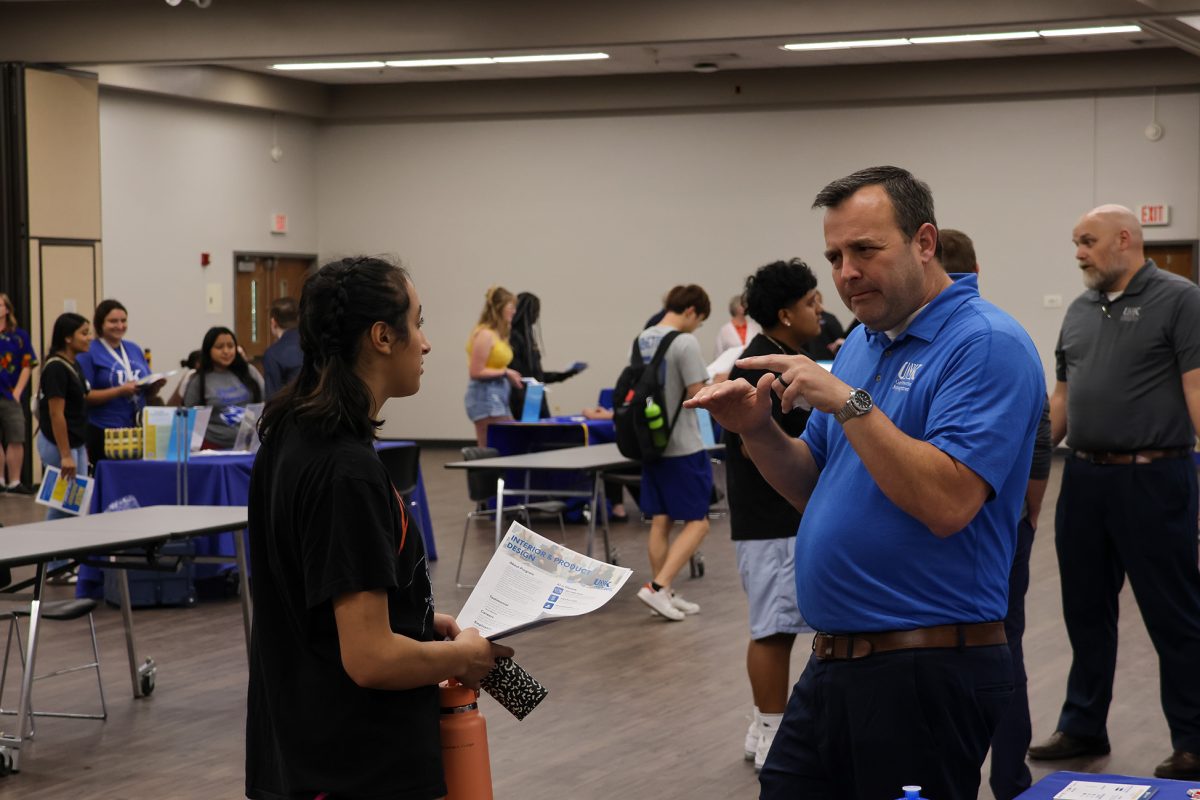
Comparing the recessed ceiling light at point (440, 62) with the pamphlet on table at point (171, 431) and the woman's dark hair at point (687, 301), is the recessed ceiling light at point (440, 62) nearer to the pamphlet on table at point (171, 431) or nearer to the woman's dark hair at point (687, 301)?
the pamphlet on table at point (171, 431)

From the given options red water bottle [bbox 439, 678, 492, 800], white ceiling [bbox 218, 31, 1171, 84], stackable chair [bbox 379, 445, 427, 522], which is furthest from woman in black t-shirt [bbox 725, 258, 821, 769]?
white ceiling [bbox 218, 31, 1171, 84]

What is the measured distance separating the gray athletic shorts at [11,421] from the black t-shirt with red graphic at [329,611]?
10542 millimetres

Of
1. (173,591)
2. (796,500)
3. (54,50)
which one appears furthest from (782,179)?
(796,500)

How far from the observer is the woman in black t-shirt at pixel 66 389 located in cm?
846

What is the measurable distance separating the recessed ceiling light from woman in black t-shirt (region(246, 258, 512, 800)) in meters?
12.5

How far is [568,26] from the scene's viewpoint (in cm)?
1144

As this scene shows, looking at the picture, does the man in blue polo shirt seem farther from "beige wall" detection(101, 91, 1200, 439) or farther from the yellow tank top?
"beige wall" detection(101, 91, 1200, 439)

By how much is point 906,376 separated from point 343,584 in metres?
0.92

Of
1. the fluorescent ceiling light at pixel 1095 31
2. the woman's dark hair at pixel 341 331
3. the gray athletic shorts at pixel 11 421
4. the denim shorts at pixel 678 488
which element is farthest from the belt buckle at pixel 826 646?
the fluorescent ceiling light at pixel 1095 31

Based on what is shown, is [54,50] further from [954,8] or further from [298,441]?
[298,441]

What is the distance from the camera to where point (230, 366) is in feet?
27.4

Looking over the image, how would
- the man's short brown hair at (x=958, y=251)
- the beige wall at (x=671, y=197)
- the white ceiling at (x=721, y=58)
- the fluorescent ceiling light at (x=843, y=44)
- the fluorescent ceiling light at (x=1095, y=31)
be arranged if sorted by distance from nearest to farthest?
the man's short brown hair at (x=958, y=251), the fluorescent ceiling light at (x=1095, y=31), the fluorescent ceiling light at (x=843, y=44), the white ceiling at (x=721, y=58), the beige wall at (x=671, y=197)

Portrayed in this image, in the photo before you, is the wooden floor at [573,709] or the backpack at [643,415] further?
the backpack at [643,415]

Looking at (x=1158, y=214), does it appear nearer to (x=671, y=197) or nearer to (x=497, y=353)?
(x=671, y=197)
